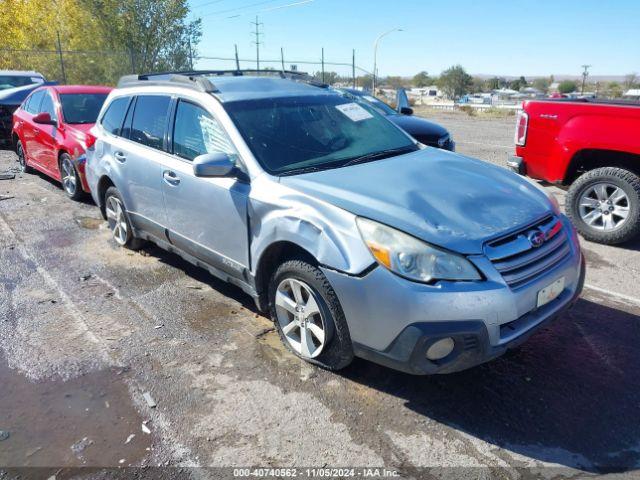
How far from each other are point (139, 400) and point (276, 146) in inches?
75.1

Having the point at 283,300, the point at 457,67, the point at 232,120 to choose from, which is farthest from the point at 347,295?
the point at 457,67

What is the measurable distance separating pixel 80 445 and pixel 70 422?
9.6 inches

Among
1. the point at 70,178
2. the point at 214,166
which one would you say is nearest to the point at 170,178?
the point at 214,166

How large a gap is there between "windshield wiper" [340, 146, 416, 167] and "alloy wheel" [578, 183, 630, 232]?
272cm

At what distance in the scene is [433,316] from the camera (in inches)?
105

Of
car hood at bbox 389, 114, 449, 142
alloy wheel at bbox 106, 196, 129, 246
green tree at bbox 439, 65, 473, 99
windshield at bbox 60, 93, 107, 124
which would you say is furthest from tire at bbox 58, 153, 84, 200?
green tree at bbox 439, 65, 473, 99

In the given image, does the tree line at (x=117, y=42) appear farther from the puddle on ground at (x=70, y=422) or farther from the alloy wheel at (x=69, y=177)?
the puddle on ground at (x=70, y=422)

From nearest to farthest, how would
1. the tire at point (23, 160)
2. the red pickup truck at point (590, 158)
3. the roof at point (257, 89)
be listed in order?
the roof at point (257, 89)
the red pickup truck at point (590, 158)
the tire at point (23, 160)

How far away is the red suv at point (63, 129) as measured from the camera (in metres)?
7.47

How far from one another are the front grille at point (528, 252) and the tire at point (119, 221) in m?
3.84

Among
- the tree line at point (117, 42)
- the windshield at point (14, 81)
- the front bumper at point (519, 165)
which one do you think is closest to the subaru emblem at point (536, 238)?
the front bumper at point (519, 165)

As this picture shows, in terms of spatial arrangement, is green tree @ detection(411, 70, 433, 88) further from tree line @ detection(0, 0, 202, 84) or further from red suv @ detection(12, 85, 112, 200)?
red suv @ detection(12, 85, 112, 200)

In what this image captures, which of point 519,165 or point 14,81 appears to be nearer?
point 519,165

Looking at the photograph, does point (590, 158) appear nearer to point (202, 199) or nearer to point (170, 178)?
point (202, 199)
